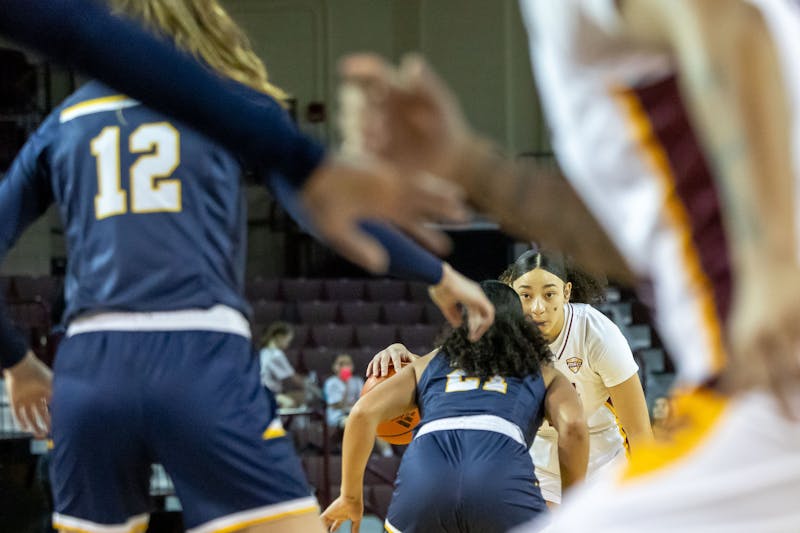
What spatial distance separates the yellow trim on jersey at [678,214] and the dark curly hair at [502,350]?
2.75 m

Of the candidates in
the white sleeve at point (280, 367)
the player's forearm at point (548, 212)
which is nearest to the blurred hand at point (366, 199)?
the player's forearm at point (548, 212)

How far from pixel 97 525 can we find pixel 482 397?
182 centimetres

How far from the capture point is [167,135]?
Result: 8.96 ft

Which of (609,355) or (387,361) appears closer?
(387,361)

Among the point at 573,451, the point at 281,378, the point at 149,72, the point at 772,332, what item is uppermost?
the point at 149,72

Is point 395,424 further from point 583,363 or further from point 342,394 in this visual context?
point 342,394

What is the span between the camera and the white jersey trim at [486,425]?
417cm

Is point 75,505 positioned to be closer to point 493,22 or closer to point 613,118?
point 613,118

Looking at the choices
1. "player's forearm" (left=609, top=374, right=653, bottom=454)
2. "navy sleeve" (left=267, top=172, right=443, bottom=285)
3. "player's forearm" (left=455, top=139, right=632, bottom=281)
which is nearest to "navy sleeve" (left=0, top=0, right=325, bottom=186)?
"player's forearm" (left=455, top=139, right=632, bottom=281)

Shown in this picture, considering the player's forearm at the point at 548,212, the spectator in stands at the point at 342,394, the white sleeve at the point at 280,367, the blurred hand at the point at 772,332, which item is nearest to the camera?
the blurred hand at the point at 772,332

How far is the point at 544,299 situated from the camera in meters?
5.00

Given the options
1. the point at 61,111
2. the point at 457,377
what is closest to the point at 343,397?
the point at 457,377

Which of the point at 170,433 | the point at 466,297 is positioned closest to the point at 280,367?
the point at 466,297

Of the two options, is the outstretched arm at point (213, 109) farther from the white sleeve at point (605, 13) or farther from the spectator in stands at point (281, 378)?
the spectator in stands at point (281, 378)
